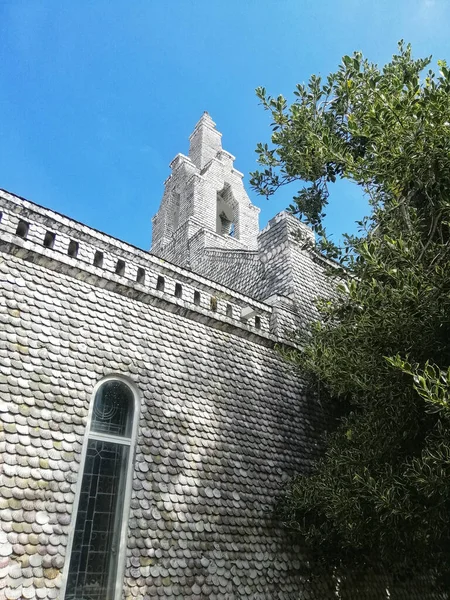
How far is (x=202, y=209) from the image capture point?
22.6 metres

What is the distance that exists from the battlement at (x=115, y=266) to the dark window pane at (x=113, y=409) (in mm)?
1701

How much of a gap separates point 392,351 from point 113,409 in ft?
13.9

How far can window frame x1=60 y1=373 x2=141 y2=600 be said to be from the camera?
5.85 meters

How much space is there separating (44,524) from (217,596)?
2702 millimetres

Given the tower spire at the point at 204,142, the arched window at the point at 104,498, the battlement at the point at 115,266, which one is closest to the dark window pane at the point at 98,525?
the arched window at the point at 104,498

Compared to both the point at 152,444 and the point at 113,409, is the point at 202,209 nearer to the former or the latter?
the point at 113,409

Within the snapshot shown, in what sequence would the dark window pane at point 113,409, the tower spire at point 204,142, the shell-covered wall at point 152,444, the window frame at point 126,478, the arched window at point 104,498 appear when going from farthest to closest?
the tower spire at point 204,142 < the dark window pane at point 113,409 < the arched window at point 104,498 < the window frame at point 126,478 < the shell-covered wall at point 152,444

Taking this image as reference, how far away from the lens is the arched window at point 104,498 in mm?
5961

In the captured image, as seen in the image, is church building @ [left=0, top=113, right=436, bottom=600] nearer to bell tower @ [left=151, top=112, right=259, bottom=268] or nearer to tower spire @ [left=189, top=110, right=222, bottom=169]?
bell tower @ [left=151, top=112, right=259, bottom=268]

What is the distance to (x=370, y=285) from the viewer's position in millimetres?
6746

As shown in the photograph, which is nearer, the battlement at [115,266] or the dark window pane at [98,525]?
the dark window pane at [98,525]

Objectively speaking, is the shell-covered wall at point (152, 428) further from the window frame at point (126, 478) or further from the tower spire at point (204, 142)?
the tower spire at point (204, 142)

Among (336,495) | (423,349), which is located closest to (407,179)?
(423,349)

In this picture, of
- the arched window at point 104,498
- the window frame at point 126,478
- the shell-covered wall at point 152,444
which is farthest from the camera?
the arched window at point 104,498
